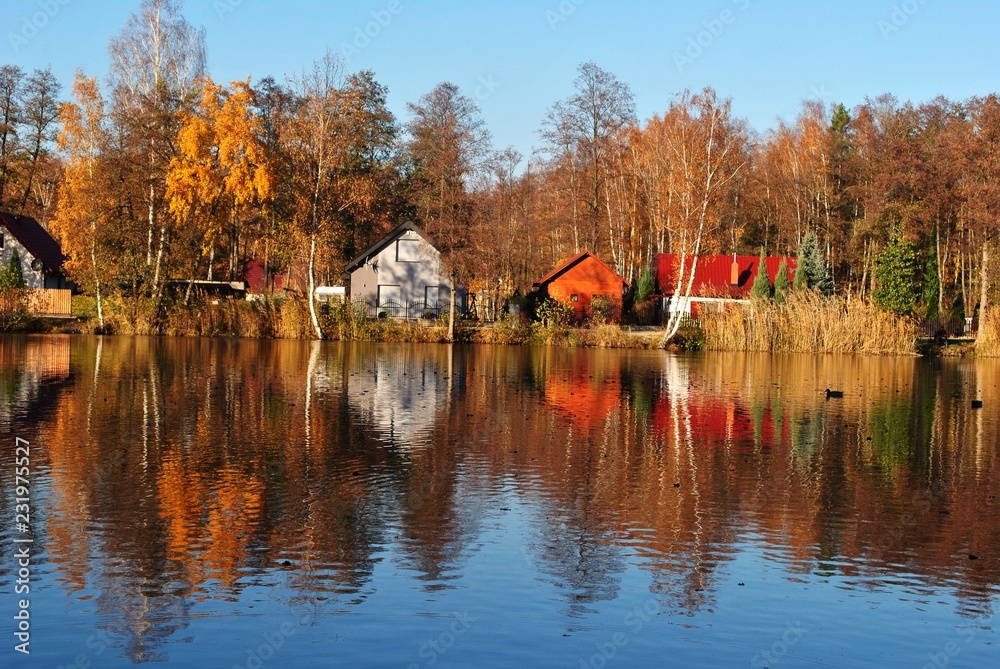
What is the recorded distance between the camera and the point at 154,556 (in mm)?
10141

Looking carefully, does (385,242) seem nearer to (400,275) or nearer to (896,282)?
(400,275)

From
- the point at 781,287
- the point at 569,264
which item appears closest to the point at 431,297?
the point at 569,264

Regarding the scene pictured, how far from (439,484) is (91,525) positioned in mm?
4674

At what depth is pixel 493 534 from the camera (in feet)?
37.9

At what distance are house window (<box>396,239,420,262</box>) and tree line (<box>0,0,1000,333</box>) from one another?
3.50m

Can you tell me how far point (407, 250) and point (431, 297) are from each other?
12.5 feet

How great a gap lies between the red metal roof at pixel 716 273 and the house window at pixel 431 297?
16.2 m

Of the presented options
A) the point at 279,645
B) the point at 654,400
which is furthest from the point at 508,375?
the point at 279,645

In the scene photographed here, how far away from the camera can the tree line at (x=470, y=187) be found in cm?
5544

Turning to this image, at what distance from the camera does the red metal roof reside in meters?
73.1

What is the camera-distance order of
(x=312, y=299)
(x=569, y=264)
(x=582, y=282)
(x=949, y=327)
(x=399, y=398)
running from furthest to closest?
1. (x=582, y=282)
2. (x=569, y=264)
3. (x=949, y=327)
4. (x=312, y=299)
5. (x=399, y=398)

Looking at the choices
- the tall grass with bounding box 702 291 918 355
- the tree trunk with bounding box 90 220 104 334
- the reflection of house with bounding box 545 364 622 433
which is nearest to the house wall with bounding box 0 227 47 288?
the tree trunk with bounding box 90 220 104 334

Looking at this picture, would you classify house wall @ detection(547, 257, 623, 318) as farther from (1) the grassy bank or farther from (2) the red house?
(1) the grassy bank

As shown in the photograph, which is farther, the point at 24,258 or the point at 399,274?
the point at 24,258
